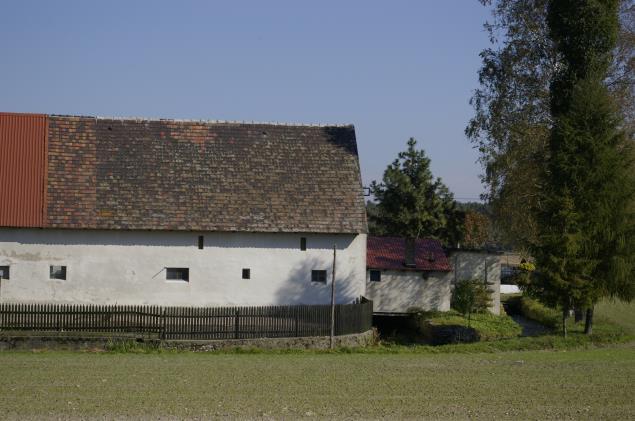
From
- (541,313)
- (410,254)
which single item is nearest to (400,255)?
(410,254)

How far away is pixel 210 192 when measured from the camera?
33062 millimetres

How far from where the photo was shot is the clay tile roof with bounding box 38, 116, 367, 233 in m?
32.1

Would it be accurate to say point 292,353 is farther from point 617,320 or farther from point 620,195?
point 617,320

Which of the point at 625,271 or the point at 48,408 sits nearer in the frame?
the point at 48,408

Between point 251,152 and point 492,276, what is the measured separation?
15047 mm

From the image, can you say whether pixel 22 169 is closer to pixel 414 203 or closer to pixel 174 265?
pixel 174 265

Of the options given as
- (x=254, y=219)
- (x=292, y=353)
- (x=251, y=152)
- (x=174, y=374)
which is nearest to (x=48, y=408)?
(x=174, y=374)

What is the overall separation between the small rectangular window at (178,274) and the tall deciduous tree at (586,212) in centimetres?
1245

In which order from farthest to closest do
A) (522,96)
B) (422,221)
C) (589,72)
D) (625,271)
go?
(422,221), (522,96), (589,72), (625,271)

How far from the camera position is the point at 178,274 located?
32281 millimetres

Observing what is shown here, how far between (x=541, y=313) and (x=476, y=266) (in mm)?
3896

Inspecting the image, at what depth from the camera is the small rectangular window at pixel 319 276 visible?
3303cm

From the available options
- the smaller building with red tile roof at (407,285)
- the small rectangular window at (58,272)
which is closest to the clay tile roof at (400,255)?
the smaller building with red tile roof at (407,285)

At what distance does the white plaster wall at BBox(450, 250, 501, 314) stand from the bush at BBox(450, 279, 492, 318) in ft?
3.35
